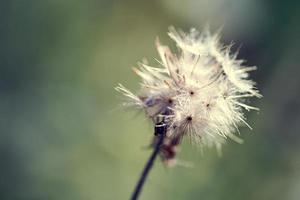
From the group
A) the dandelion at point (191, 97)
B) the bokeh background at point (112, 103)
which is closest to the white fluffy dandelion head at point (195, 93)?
the dandelion at point (191, 97)

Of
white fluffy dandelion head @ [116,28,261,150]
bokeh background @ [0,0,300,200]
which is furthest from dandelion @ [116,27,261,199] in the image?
bokeh background @ [0,0,300,200]

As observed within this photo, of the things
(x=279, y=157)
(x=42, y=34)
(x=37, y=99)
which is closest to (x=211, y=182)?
(x=279, y=157)

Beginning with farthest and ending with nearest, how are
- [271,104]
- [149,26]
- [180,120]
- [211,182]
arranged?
1. [149,26]
2. [271,104]
3. [211,182]
4. [180,120]

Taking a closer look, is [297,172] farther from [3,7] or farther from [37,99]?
[3,7]

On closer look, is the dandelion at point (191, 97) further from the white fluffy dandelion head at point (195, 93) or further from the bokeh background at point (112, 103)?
the bokeh background at point (112, 103)

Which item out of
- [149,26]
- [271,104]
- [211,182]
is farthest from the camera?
[149,26]

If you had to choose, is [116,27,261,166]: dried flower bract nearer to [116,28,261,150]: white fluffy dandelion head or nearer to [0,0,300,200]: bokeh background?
[116,28,261,150]: white fluffy dandelion head
